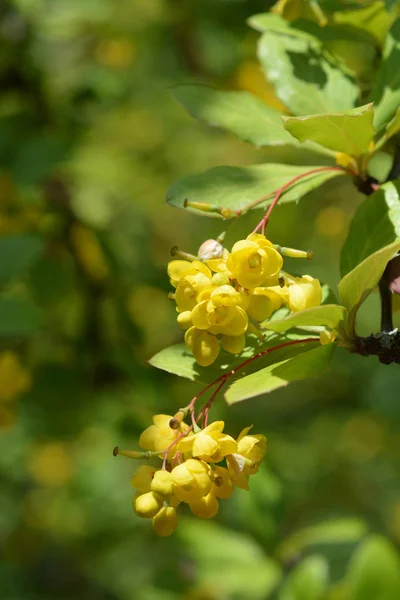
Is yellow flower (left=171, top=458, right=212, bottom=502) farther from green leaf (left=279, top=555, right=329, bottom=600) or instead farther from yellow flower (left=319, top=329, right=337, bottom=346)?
green leaf (left=279, top=555, right=329, bottom=600)

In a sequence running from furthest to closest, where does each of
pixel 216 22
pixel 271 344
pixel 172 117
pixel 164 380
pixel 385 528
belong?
1. pixel 385 528
2. pixel 172 117
3. pixel 216 22
4. pixel 164 380
5. pixel 271 344

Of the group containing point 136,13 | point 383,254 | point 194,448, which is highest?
point 383,254

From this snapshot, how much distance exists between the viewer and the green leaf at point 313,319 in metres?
0.75

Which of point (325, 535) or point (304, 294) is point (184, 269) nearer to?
point (304, 294)

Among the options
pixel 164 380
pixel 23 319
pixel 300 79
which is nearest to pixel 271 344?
pixel 300 79

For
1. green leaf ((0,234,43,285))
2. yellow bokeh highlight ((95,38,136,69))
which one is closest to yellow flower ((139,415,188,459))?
green leaf ((0,234,43,285))

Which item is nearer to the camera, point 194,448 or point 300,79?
point 194,448

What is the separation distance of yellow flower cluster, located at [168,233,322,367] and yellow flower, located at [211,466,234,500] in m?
0.11

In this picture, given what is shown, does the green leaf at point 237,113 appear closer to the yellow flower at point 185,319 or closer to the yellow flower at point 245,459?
the yellow flower at point 185,319

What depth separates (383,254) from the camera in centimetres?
74

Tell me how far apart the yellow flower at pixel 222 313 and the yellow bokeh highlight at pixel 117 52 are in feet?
7.37

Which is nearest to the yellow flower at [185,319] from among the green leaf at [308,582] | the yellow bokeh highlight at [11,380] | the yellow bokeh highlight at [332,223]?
the green leaf at [308,582]

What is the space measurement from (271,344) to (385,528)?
8.80ft

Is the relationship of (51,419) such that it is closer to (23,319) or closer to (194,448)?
(23,319)
